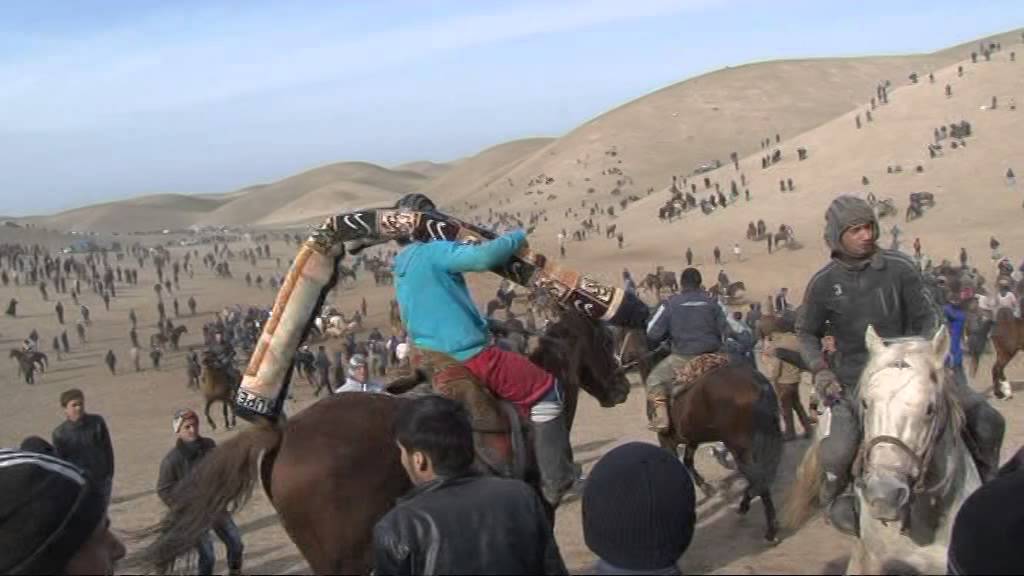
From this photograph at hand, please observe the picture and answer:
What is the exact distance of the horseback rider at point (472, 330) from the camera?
547 cm

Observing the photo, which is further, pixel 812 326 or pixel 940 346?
pixel 812 326

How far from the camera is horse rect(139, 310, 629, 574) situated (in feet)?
17.0

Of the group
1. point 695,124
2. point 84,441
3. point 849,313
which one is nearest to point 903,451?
point 849,313

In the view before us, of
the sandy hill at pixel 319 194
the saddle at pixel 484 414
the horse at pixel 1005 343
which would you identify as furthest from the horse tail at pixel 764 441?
the sandy hill at pixel 319 194

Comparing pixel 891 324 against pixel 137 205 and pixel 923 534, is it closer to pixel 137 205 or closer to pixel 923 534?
pixel 923 534

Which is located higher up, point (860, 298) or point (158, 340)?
point (860, 298)

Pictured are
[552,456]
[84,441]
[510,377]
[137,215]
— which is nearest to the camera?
[510,377]

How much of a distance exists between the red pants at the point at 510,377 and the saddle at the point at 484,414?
2.2 inches

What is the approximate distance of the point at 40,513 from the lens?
2424 mm

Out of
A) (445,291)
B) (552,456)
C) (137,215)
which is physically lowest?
(552,456)

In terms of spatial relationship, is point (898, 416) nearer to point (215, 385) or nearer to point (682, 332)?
point (682, 332)

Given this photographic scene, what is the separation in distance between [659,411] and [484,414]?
13.6 feet

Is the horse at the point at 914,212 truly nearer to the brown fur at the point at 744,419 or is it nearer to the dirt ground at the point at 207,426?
the dirt ground at the point at 207,426

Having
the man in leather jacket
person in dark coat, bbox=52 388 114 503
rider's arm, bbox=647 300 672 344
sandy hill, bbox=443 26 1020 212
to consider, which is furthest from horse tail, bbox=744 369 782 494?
sandy hill, bbox=443 26 1020 212
